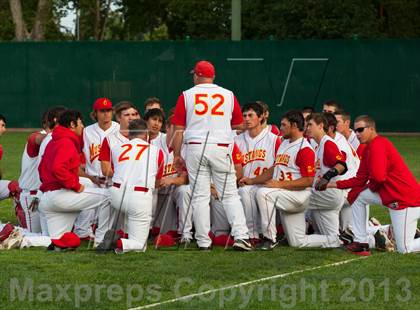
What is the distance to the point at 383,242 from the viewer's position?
36.5 ft

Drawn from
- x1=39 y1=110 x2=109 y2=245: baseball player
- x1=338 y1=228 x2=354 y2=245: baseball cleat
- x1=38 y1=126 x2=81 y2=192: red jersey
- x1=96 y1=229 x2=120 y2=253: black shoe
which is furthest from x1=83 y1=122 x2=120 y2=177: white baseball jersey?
x1=338 y1=228 x2=354 y2=245: baseball cleat

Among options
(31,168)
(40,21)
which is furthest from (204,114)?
(40,21)

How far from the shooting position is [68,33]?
66312 millimetres

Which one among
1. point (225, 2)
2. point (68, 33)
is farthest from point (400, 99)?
point (68, 33)

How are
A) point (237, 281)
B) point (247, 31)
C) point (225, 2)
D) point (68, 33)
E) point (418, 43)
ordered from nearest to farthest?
point (237, 281), point (418, 43), point (247, 31), point (225, 2), point (68, 33)

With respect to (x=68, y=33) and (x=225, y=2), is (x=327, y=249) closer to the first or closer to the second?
(x=225, y=2)

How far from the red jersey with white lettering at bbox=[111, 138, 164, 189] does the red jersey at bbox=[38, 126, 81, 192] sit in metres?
0.43

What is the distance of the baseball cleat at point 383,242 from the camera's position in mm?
11109

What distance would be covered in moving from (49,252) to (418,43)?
20459 mm

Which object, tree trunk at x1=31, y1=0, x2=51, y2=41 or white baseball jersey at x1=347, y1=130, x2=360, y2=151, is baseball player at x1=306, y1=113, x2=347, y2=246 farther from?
tree trunk at x1=31, y1=0, x2=51, y2=41

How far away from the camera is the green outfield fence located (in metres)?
29.6

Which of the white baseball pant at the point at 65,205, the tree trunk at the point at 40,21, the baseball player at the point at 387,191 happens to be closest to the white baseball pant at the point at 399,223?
the baseball player at the point at 387,191

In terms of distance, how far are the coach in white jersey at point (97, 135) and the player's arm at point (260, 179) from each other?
1.67 metres

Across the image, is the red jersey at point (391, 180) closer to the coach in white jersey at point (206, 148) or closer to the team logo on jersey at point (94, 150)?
the coach in white jersey at point (206, 148)
